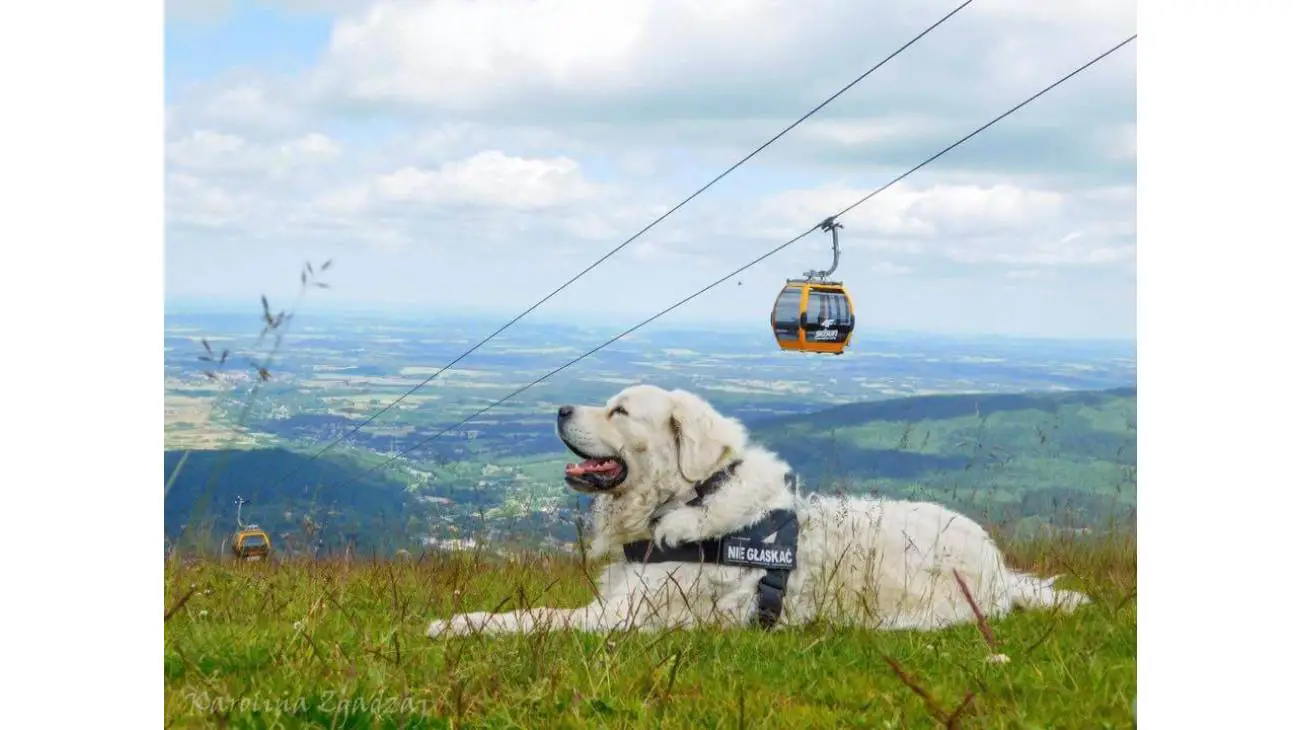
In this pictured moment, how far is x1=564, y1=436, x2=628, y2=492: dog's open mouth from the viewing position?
4.76m

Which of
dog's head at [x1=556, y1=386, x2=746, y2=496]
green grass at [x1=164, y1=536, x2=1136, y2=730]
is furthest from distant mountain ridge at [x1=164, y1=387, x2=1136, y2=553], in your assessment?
green grass at [x1=164, y1=536, x2=1136, y2=730]

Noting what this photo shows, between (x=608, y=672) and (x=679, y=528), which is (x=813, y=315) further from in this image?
(x=608, y=672)

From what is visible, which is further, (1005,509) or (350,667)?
(1005,509)

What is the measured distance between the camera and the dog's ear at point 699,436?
15.4 feet

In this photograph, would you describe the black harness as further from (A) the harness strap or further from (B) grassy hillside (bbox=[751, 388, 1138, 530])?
(B) grassy hillside (bbox=[751, 388, 1138, 530])

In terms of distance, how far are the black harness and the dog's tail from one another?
96cm

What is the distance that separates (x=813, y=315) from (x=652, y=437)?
3077 millimetres

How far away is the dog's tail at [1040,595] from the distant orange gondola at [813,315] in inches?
112
